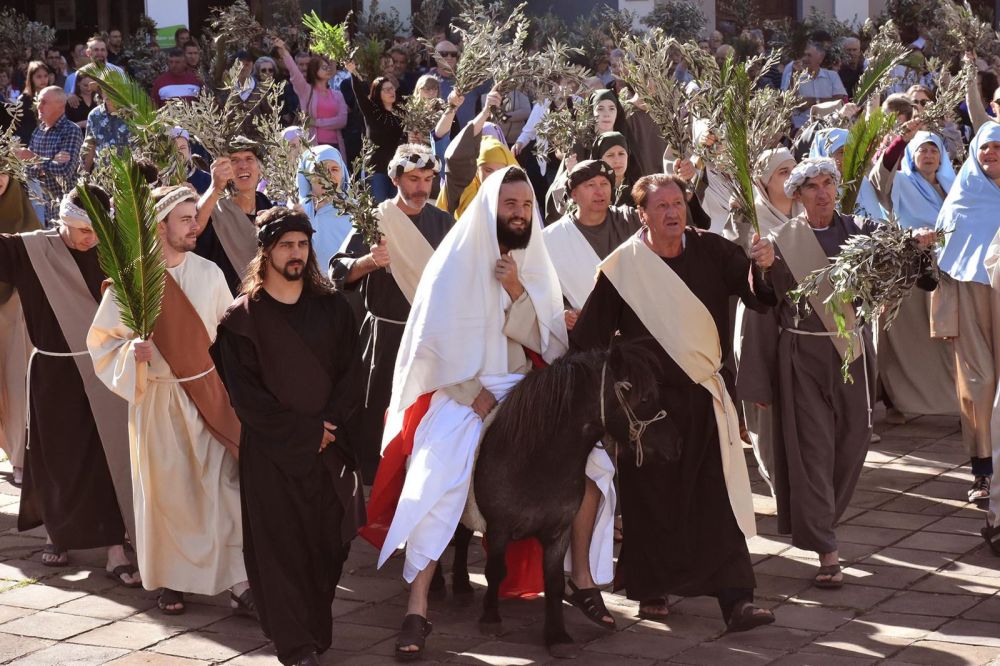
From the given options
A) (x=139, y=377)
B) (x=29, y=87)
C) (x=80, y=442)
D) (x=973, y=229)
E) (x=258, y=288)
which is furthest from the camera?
(x=29, y=87)

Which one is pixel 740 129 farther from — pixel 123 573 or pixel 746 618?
pixel 123 573

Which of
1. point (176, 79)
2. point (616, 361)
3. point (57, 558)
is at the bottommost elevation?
point (57, 558)

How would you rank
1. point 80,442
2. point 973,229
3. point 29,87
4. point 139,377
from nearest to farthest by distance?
point 139,377 < point 80,442 < point 973,229 < point 29,87

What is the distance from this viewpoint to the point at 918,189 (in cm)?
1034

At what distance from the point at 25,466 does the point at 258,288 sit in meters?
2.35

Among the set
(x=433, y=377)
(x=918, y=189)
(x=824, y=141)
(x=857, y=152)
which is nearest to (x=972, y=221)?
(x=857, y=152)

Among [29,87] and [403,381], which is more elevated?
[29,87]

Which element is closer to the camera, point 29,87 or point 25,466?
point 25,466

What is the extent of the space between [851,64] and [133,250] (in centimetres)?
1291

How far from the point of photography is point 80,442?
799 centimetres

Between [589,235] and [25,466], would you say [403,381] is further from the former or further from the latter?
[25,466]

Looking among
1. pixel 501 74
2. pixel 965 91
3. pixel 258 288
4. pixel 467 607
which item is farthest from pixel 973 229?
pixel 258 288

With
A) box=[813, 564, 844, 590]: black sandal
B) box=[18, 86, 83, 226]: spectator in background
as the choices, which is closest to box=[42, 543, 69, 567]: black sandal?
box=[813, 564, 844, 590]: black sandal

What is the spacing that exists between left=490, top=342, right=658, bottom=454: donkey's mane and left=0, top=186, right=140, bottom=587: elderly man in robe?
90.8 inches
